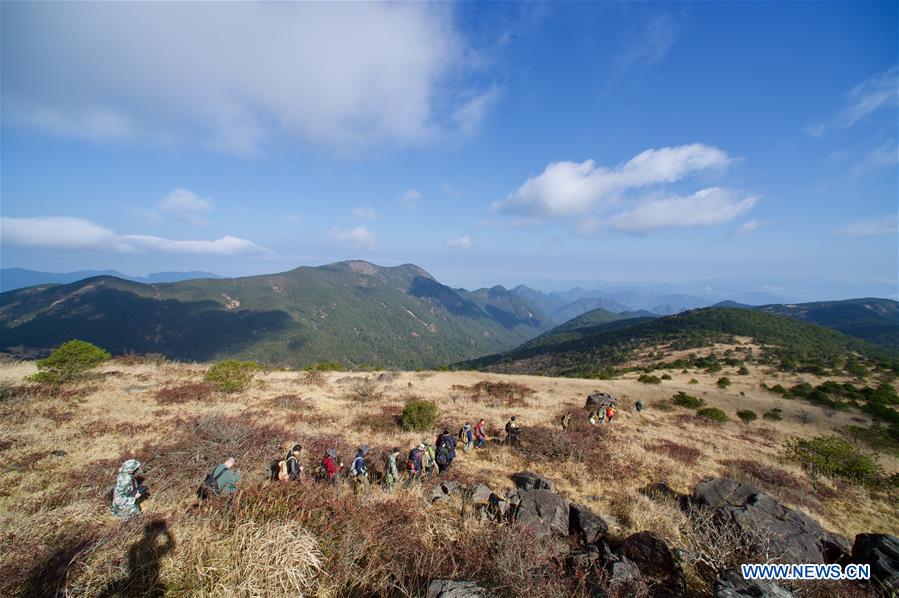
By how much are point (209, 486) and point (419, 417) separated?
31.9ft

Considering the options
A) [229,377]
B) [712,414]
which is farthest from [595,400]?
[229,377]

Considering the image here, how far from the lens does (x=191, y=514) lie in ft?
19.5

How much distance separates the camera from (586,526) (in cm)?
763

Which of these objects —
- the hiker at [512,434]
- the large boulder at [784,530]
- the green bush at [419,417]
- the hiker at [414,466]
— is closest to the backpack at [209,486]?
the hiker at [414,466]

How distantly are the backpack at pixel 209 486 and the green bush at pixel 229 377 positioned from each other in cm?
1379

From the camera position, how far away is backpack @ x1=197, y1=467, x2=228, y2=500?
6929mm

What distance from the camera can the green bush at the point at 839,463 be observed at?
14.8 m

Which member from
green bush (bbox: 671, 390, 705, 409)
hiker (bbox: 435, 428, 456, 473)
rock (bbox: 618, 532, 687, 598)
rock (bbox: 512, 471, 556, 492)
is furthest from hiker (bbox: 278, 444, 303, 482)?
green bush (bbox: 671, 390, 705, 409)

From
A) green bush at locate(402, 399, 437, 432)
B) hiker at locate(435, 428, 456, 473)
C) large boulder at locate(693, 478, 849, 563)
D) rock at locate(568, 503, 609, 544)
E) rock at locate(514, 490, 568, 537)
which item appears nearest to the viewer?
large boulder at locate(693, 478, 849, 563)

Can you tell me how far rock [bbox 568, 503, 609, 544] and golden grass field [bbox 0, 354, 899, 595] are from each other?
88 cm

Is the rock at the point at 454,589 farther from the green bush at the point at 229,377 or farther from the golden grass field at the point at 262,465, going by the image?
the green bush at the point at 229,377

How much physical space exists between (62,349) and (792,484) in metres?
35.6

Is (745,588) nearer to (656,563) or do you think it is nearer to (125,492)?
(656,563)

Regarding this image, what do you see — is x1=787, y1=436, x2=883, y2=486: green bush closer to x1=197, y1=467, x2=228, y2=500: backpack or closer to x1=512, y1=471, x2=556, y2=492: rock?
x1=512, y1=471, x2=556, y2=492: rock
